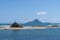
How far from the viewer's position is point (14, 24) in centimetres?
4062

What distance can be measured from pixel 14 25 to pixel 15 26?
1.56ft

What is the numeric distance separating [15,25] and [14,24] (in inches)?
Result: 16.7

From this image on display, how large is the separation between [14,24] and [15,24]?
27 centimetres

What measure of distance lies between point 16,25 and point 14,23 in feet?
2.52

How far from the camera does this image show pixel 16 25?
4047 centimetres

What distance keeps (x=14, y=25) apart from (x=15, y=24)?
377 millimetres

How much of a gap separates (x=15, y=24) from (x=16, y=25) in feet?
1.30

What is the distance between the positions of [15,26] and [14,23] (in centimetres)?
88

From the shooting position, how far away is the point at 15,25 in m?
40.4

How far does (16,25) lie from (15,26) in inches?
15.0

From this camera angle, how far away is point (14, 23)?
40625mm

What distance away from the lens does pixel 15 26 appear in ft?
132
